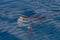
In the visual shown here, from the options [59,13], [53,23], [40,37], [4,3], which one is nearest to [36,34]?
[40,37]

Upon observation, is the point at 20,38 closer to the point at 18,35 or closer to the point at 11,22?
the point at 18,35

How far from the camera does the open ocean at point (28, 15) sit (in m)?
8.42

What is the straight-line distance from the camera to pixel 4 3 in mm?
10414

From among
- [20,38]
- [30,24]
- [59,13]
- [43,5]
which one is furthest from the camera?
[43,5]

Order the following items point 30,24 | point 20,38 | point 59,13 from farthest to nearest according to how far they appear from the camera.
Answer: point 59,13 → point 30,24 → point 20,38

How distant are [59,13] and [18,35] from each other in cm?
199

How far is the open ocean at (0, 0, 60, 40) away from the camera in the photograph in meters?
8.42

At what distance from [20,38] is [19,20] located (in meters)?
0.89

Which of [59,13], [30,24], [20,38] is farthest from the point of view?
[59,13]

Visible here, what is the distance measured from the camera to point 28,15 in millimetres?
9594

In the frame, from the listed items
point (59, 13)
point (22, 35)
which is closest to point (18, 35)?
point (22, 35)

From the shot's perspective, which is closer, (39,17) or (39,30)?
(39,30)

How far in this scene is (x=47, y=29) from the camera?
870 cm

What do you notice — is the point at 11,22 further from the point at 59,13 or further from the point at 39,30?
the point at 59,13
